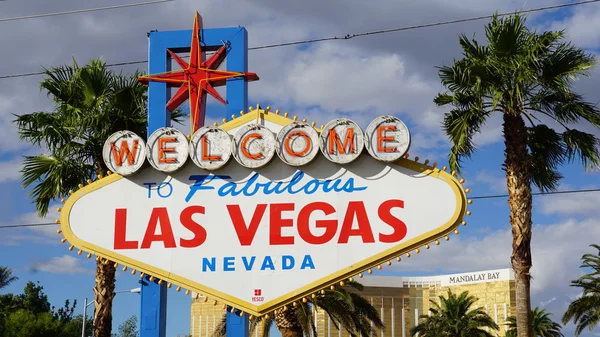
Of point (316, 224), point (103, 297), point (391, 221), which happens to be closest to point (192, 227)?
point (316, 224)

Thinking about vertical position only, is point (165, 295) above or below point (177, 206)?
below

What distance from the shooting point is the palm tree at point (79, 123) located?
21.5 metres

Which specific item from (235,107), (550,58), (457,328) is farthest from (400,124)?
(457,328)

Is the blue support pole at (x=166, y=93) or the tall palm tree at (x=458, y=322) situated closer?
the blue support pole at (x=166, y=93)

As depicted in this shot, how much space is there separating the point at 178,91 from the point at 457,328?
39840 mm

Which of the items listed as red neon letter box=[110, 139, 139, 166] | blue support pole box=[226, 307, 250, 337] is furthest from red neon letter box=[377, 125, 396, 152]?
red neon letter box=[110, 139, 139, 166]

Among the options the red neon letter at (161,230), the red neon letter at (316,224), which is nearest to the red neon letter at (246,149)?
the red neon letter at (316,224)

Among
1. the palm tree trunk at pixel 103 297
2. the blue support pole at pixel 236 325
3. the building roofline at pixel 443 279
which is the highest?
the building roofline at pixel 443 279

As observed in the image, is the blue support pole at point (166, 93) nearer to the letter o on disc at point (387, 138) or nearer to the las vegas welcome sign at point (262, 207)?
the las vegas welcome sign at point (262, 207)

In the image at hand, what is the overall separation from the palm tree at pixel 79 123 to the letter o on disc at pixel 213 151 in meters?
5.23

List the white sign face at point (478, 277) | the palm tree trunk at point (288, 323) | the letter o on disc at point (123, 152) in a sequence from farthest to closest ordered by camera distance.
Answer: the white sign face at point (478, 277)
the palm tree trunk at point (288, 323)
the letter o on disc at point (123, 152)

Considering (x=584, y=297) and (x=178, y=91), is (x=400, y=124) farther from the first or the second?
(x=584, y=297)

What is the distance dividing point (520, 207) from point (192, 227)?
8785 millimetres

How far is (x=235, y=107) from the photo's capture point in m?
17.6
